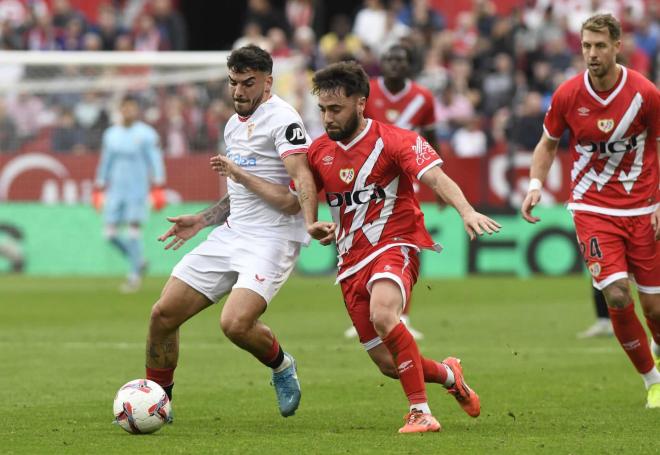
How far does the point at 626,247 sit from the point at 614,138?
2.45 feet

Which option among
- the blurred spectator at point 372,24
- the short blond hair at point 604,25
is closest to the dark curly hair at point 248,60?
the short blond hair at point 604,25

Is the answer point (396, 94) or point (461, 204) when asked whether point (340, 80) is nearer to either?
point (461, 204)

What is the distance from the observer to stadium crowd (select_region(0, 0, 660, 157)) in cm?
2338

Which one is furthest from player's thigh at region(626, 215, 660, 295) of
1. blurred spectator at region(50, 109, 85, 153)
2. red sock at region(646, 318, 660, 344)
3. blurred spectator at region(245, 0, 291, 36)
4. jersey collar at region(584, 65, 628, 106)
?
blurred spectator at region(245, 0, 291, 36)

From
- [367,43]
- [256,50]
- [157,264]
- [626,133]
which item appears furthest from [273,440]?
[367,43]

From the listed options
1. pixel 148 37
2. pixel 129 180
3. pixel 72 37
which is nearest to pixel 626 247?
Answer: pixel 129 180

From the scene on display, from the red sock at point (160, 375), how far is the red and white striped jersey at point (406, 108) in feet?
17.7

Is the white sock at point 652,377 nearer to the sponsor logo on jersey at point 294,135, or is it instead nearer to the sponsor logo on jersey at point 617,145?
the sponsor logo on jersey at point 617,145

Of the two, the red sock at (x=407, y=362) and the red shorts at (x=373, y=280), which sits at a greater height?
the red shorts at (x=373, y=280)

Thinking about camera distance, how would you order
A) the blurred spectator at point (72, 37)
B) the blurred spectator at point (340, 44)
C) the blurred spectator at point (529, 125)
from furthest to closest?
the blurred spectator at point (72, 37), the blurred spectator at point (340, 44), the blurred spectator at point (529, 125)

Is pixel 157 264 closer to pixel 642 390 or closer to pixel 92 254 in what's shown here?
pixel 92 254

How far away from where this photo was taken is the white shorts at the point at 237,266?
880 cm

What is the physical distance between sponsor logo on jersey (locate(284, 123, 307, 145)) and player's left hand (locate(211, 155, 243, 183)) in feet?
1.22

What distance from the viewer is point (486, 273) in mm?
21969
